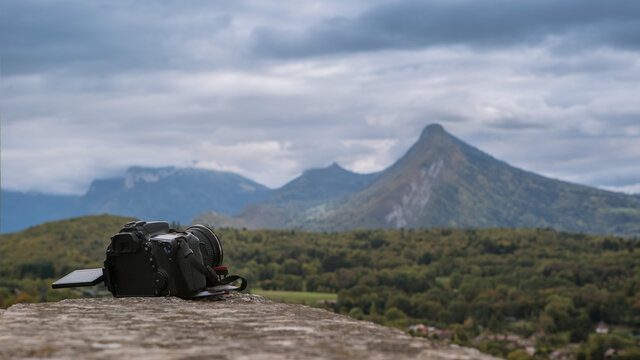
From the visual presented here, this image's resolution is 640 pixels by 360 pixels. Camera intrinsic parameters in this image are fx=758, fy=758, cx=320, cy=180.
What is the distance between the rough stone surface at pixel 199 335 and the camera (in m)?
5.07

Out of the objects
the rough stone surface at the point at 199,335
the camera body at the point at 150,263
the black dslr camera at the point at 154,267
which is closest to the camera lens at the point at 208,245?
the black dslr camera at the point at 154,267

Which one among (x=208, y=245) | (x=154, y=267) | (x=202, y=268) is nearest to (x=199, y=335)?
(x=202, y=268)

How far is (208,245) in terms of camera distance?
950 centimetres

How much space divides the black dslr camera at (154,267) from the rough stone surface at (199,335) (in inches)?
26.1

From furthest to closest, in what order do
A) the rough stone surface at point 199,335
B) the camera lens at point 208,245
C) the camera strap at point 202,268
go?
the camera lens at point 208,245 → the camera strap at point 202,268 → the rough stone surface at point 199,335

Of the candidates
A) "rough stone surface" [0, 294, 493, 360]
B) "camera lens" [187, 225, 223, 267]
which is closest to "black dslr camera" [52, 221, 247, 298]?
"camera lens" [187, 225, 223, 267]

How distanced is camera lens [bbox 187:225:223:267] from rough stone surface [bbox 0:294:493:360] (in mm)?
1298

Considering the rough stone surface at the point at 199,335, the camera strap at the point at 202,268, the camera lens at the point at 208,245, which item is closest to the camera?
the rough stone surface at the point at 199,335

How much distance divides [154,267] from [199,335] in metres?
3.12

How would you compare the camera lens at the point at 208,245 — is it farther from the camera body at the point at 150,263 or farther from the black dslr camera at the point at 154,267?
the camera body at the point at 150,263

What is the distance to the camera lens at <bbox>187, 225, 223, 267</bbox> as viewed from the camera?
939cm

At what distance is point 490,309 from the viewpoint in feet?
629

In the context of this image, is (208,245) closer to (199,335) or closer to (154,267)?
(154,267)

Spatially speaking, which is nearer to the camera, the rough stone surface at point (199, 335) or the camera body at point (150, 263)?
the rough stone surface at point (199, 335)
